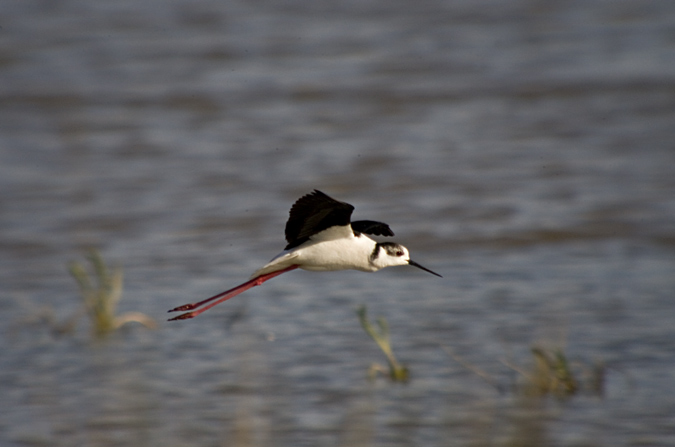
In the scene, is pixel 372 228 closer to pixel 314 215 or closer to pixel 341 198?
pixel 314 215

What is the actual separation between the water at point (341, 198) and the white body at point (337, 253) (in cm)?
75

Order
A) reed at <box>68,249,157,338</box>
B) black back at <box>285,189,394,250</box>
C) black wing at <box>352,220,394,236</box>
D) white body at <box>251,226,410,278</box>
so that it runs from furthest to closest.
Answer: reed at <box>68,249,157,338</box> < black wing at <box>352,220,394,236</box> < white body at <box>251,226,410,278</box> < black back at <box>285,189,394,250</box>

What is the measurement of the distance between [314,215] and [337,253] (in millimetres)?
241

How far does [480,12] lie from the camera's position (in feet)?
40.8

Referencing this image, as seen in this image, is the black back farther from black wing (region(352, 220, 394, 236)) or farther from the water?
the water

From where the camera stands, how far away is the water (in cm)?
461

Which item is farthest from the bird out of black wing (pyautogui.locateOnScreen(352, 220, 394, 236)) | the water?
the water

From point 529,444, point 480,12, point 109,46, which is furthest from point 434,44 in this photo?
point 529,444

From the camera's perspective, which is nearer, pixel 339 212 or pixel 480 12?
pixel 339 212

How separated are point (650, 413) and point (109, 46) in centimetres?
900

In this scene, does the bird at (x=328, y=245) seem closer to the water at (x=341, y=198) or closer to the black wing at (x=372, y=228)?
the black wing at (x=372, y=228)

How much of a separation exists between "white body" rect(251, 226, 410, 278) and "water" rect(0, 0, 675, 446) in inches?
29.5

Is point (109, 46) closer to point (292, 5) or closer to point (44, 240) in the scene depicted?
point (292, 5)

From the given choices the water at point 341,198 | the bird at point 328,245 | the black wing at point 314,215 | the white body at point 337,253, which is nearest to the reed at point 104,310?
the water at point 341,198
